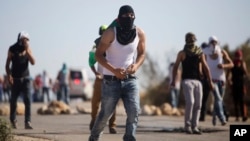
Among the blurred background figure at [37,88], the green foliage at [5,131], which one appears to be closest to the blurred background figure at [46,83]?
the blurred background figure at [37,88]

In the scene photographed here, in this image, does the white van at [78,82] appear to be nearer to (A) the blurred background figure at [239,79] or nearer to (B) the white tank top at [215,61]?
(A) the blurred background figure at [239,79]

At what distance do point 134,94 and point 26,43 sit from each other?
16.4ft

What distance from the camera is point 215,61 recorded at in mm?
15391

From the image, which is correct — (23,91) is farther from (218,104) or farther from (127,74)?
(127,74)

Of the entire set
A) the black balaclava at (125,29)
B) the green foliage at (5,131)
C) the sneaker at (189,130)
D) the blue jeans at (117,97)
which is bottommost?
the sneaker at (189,130)

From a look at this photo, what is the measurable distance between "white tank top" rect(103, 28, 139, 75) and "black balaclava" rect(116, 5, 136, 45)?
6cm

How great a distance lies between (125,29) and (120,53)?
35 centimetres

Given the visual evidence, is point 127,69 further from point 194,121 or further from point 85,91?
point 85,91

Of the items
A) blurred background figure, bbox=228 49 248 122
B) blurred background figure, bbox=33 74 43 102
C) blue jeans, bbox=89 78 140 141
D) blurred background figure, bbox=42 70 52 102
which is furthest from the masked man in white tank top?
blurred background figure, bbox=33 74 43 102

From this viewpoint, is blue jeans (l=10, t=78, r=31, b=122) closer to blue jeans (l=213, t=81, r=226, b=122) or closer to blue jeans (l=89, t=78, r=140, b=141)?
blue jeans (l=213, t=81, r=226, b=122)

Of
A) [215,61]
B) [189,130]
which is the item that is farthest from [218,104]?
[189,130]

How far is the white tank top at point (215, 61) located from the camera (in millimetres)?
15180

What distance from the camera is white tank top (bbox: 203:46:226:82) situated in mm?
15180

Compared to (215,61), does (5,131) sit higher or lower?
lower
